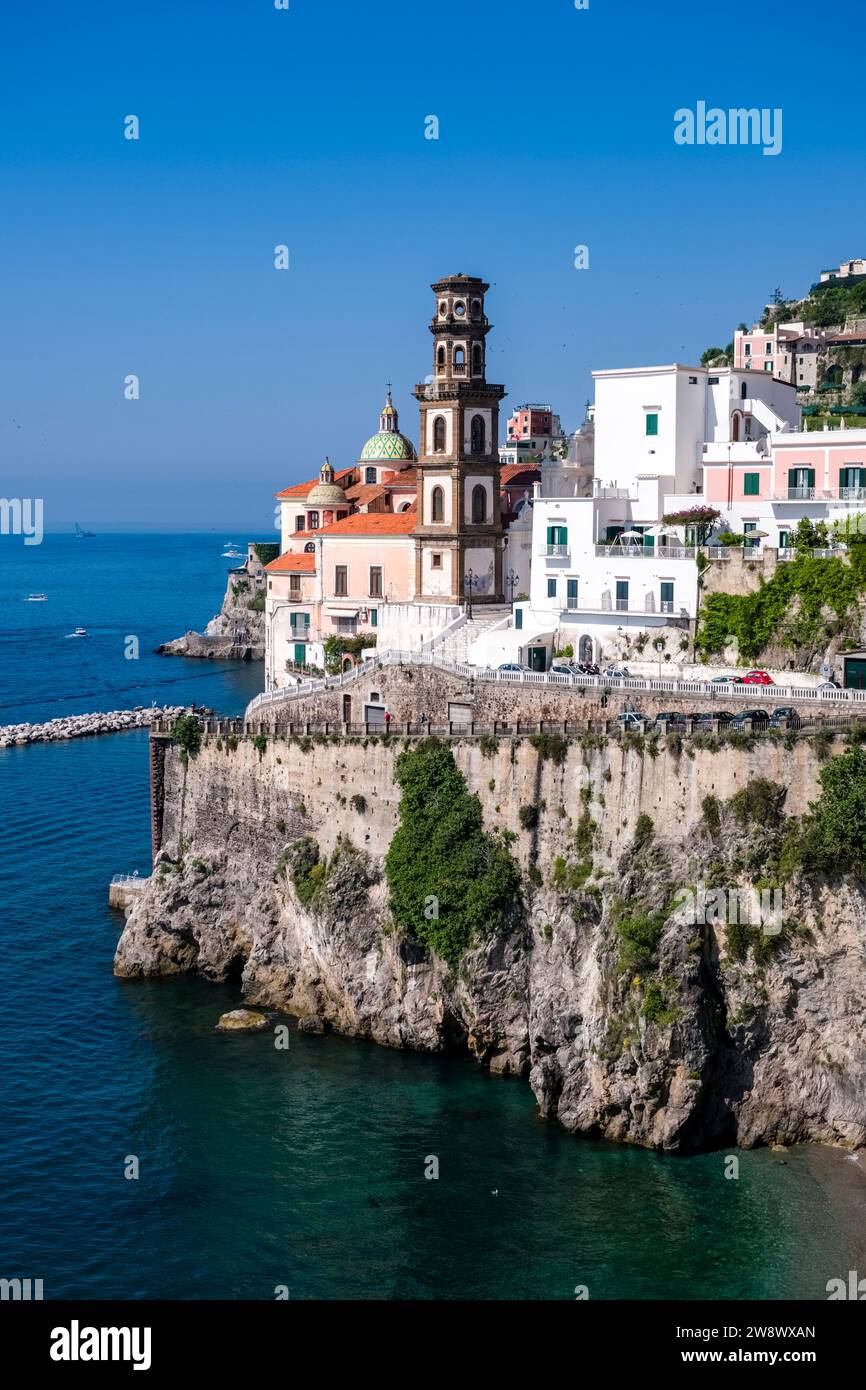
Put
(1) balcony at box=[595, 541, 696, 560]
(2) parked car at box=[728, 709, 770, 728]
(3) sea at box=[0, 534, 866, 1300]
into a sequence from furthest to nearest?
(1) balcony at box=[595, 541, 696, 560]
(2) parked car at box=[728, 709, 770, 728]
(3) sea at box=[0, 534, 866, 1300]

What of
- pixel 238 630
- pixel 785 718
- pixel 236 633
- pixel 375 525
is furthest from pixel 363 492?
pixel 238 630

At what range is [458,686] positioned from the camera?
62.5 metres

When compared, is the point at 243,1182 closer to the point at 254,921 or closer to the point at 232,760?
the point at 254,921

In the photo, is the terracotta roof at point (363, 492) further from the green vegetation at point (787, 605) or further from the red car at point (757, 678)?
the red car at point (757, 678)

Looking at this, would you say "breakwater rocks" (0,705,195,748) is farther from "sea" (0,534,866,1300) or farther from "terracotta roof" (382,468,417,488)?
"sea" (0,534,866,1300)

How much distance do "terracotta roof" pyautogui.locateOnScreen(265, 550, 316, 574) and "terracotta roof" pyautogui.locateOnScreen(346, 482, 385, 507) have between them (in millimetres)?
4578

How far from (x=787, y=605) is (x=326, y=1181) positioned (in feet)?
92.4

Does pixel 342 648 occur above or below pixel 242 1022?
above

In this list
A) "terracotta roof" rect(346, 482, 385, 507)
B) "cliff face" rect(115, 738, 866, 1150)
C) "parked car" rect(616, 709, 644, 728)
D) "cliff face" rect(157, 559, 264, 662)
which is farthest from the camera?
"cliff face" rect(157, 559, 264, 662)

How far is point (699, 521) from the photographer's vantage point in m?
65.2

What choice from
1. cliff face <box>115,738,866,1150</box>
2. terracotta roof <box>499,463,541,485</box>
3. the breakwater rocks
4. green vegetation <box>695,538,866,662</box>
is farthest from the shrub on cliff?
the breakwater rocks

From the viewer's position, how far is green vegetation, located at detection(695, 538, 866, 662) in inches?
2270

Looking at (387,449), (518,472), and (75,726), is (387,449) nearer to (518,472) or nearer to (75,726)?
(518,472)
